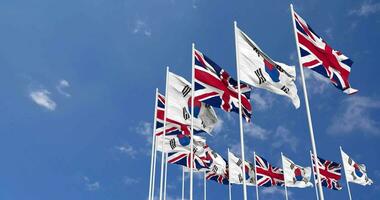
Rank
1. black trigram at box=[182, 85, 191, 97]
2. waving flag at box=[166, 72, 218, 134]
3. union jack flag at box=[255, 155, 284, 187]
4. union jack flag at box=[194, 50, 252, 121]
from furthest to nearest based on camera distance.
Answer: union jack flag at box=[255, 155, 284, 187] → black trigram at box=[182, 85, 191, 97] → waving flag at box=[166, 72, 218, 134] → union jack flag at box=[194, 50, 252, 121]

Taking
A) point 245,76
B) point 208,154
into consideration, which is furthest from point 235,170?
point 245,76

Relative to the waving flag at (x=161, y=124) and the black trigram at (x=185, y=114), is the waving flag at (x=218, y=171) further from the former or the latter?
the black trigram at (x=185, y=114)

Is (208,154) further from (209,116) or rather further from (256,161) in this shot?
(209,116)

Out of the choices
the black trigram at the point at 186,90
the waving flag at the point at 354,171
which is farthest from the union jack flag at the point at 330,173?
the black trigram at the point at 186,90

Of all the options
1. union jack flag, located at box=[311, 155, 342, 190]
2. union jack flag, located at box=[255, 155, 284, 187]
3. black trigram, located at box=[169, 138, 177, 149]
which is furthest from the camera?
union jack flag, located at box=[311, 155, 342, 190]

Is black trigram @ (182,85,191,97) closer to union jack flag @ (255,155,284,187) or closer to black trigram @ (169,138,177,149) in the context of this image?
black trigram @ (169,138,177,149)

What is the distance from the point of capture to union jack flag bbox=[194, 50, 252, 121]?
1906cm

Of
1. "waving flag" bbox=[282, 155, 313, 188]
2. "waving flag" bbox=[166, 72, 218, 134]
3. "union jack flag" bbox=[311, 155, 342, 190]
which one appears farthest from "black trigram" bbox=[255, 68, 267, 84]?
"waving flag" bbox=[282, 155, 313, 188]

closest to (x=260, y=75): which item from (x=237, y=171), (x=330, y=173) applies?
(x=237, y=171)

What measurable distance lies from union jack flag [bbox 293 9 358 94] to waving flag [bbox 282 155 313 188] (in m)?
21.0

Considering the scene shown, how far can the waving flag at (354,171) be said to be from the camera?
3562 cm

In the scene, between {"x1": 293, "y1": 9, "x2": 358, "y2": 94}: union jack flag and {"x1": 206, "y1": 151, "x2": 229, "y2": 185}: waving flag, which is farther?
{"x1": 206, "y1": 151, "x2": 229, "y2": 185}: waving flag

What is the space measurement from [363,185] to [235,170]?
40.2ft

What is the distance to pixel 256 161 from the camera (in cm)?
3431
